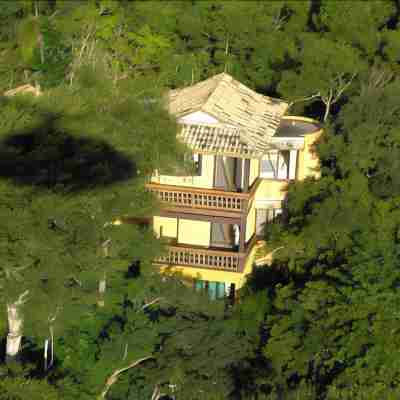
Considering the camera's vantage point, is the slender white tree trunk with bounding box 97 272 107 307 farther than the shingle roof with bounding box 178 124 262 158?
No

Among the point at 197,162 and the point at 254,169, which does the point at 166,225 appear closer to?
the point at 197,162

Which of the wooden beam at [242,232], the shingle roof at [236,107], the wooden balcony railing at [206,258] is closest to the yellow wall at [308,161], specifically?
the shingle roof at [236,107]

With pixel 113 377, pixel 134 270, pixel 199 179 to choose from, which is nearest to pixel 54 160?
pixel 113 377

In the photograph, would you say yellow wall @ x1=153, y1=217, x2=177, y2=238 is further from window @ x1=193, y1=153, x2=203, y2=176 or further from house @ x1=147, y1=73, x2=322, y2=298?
window @ x1=193, y1=153, x2=203, y2=176

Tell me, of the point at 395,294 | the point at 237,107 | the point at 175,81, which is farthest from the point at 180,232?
the point at 175,81

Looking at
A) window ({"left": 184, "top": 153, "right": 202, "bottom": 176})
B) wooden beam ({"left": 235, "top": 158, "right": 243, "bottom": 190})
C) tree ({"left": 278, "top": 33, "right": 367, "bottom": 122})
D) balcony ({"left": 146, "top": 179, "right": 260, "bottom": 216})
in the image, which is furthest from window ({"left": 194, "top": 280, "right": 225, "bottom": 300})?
tree ({"left": 278, "top": 33, "right": 367, "bottom": 122})

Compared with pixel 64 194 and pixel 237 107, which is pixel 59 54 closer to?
pixel 237 107

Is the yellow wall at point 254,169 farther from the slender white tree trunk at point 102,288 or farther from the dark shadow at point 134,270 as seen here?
the slender white tree trunk at point 102,288
